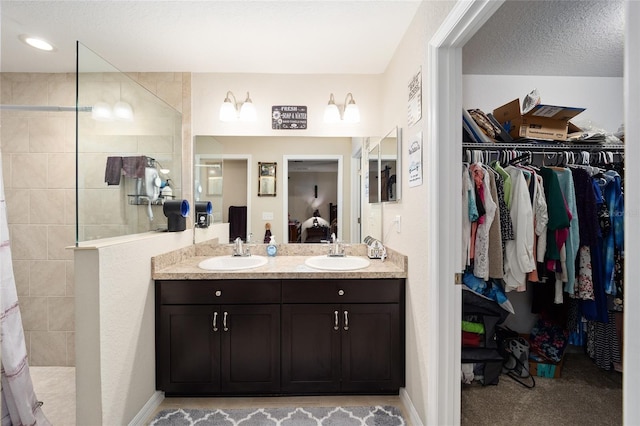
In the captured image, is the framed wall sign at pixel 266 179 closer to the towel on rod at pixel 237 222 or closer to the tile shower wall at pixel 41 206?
the towel on rod at pixel 237 222

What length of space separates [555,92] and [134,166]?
10.7 ft

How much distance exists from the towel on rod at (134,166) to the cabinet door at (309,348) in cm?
125

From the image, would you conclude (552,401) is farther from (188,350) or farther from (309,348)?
(188,350)

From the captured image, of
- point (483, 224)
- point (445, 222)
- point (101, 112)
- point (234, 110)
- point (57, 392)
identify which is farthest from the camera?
point (234, 110)

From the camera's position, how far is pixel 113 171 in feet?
5.48

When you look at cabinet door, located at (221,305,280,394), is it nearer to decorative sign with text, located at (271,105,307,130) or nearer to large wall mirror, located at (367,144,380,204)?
large wall mirror, located at (367,144,380,204)

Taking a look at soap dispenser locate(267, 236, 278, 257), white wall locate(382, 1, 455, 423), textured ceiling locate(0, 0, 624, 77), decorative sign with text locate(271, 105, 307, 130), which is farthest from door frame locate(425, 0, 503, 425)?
soap dispenser locate(267, 236, 278, 257)

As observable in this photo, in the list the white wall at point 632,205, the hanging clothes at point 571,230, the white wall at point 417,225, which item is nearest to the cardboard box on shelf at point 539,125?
the hanging clothes at point 571,230

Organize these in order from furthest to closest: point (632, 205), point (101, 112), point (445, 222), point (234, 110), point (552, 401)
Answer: point (234, 110), point (552, 401), point (101, 112), point (445, 222), point (632, 205)

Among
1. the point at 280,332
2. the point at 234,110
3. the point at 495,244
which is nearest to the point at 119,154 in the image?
the point at 234,110

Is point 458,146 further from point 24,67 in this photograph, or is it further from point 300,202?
point 24,67

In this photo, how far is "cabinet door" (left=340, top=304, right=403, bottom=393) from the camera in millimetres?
1868

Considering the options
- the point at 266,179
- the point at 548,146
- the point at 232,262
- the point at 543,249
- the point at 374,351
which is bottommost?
the point at 374,351

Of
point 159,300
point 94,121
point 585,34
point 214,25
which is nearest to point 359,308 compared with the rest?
point 159,300
